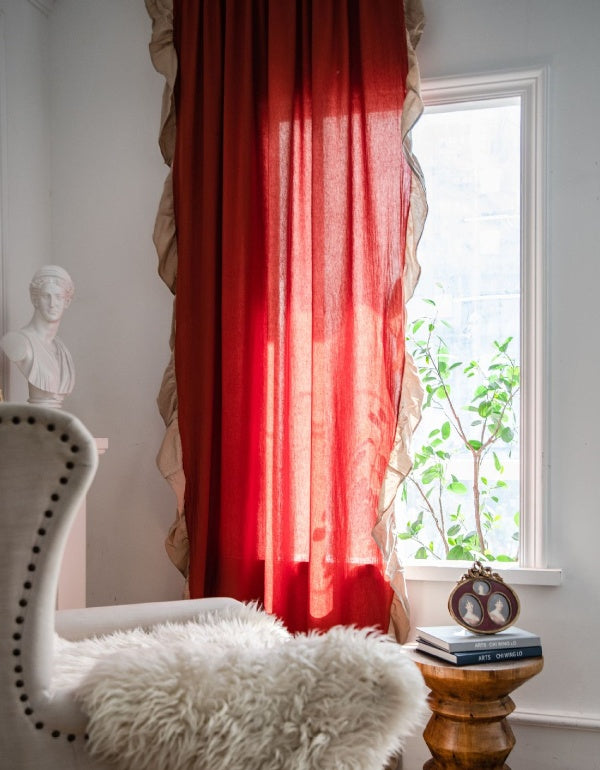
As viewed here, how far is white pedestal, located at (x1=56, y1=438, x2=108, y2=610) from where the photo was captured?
2.32 m

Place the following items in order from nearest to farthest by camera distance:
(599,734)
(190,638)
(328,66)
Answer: (190,638) → (599,734) → (328,66)

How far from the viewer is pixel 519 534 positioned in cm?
244

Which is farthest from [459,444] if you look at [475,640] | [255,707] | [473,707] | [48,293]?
[255,707]

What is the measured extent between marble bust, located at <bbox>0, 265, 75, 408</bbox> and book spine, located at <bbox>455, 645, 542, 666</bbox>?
4.35ft

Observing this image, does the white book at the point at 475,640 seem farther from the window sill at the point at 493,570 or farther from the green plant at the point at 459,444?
the green plant at the point at 459,444

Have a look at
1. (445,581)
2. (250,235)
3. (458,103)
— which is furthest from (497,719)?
(458,103)

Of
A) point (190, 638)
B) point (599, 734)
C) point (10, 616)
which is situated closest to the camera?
point (10, 616)

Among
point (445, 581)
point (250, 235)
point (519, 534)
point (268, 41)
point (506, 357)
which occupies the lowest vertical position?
point (445, 581)

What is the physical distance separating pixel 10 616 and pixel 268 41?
2070 mm

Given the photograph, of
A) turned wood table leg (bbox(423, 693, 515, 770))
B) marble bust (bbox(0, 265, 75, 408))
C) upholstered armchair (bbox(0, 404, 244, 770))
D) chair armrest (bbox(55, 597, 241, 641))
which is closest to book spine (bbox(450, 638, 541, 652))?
turned wood table leg (bbox(423, 693, 515, 770))

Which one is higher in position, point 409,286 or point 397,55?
point 397,55

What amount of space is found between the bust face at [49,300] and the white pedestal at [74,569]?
1.29ft

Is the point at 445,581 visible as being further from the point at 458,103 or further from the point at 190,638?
the point at 458,103

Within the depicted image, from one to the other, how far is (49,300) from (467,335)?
1298 mm
